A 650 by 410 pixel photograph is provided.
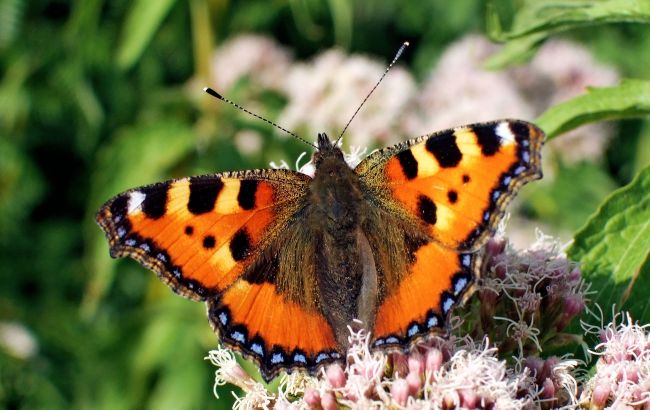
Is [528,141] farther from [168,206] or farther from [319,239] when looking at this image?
[168,206]

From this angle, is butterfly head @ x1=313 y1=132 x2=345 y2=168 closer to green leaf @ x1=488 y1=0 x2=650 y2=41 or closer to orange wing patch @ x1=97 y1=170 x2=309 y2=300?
orange wing patch @ x1=97 y1=170 x2=309 y2=300

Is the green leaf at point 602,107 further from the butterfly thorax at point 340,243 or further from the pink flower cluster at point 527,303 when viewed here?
the butterfly thorax at point 340,243

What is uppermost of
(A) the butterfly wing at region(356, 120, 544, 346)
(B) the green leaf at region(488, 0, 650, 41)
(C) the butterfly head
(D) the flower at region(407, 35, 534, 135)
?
(D) the flower at region(407, 35, 534, 135)

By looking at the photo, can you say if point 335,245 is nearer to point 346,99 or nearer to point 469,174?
point 469,174

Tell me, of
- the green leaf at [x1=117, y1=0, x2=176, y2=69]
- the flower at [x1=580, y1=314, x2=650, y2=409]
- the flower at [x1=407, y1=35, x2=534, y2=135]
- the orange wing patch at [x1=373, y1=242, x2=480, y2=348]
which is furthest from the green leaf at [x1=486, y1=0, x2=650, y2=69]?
the flower at [x1=407, y1=35, x2=534, y2=135]

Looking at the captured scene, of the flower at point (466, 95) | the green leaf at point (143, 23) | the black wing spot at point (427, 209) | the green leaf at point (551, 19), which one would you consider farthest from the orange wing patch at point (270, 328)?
the flower at point (466, 95)

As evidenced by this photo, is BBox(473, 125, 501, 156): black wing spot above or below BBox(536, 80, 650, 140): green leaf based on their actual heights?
below

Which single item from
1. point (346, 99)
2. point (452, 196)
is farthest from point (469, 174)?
point (346, 99)
